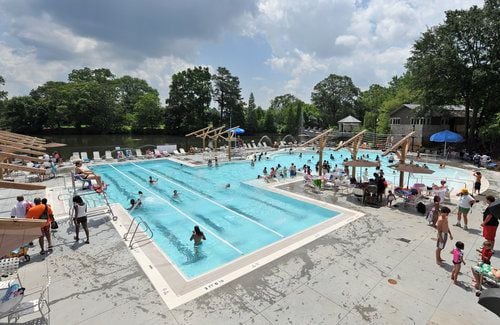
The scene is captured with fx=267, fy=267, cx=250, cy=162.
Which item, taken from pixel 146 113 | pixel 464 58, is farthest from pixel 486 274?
pixel 146 113

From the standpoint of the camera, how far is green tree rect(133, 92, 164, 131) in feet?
194

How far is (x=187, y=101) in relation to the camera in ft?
193

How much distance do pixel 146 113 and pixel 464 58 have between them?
55216 mm

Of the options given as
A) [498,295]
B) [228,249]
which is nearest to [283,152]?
[228,249]

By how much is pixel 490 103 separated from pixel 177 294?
3386 centimetres

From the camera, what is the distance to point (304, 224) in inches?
467

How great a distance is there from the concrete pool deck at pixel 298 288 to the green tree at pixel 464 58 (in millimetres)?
24085

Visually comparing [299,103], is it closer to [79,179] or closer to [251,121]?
[251,121]

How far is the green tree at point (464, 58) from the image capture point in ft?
82.0

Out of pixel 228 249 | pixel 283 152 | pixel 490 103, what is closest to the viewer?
pixel 228 249

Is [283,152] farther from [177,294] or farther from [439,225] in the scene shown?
[177,294]

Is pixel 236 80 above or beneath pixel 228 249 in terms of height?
above

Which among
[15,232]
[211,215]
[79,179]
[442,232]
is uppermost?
[15,232]

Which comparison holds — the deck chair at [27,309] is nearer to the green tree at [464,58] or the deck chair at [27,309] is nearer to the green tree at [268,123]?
the green tree at [464,58]
